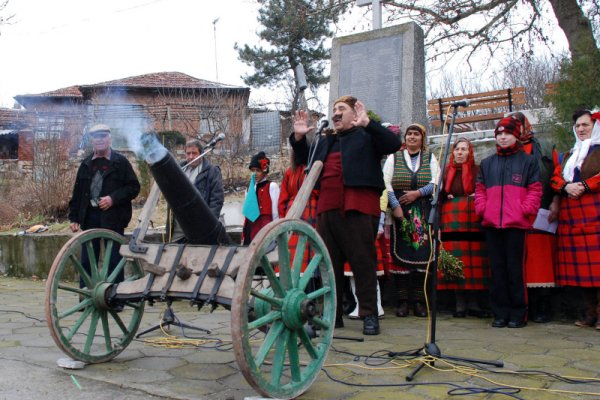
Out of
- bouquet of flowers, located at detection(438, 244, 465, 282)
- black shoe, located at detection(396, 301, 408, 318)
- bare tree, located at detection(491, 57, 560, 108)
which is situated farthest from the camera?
bare tree, located at detection(491, 57, 560, 108)

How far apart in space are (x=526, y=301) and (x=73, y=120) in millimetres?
11405

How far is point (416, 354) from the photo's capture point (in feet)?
13.1

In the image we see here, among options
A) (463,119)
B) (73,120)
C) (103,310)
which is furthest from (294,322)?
(73,120)

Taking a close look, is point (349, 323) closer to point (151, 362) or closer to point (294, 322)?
point (151, 362)

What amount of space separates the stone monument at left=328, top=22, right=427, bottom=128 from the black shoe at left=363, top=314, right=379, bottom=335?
3.61 metres

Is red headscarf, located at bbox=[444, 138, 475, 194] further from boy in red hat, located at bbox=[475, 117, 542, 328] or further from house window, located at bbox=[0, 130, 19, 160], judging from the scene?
house window, located at bbox=[0, 130, 19, 160]

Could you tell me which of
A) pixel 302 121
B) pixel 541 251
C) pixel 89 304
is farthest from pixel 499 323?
pixel 89 304

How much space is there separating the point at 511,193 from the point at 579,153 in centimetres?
67

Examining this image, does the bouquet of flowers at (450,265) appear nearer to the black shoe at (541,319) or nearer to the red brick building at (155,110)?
the black shoe at (541,319)

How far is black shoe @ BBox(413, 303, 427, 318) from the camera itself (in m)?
5.79

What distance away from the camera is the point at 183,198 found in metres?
3.57

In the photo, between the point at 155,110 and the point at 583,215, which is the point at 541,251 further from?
the point at 155,110

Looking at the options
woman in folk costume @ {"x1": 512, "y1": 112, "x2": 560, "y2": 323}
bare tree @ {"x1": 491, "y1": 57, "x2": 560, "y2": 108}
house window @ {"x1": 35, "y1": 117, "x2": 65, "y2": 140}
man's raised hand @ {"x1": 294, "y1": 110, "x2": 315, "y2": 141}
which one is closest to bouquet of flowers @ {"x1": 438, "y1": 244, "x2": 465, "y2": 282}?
woman in folk costume @ {"x1": 512, "y1": 112, "x2": 560, "y2": 323}

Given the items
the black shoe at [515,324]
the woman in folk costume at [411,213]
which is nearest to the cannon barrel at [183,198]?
the woman in folk costume at [411,213]
